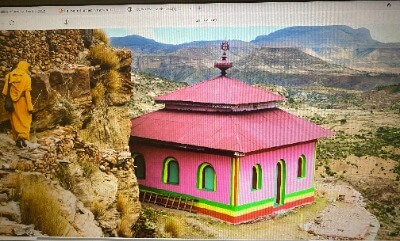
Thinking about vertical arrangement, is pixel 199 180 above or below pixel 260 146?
below

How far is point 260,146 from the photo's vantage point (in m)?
3.23

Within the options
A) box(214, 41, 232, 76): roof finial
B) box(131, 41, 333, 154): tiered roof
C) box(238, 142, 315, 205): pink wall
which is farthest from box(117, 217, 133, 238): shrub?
box(214, 41, 232, 76): roof finial

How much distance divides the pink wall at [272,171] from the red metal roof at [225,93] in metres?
0.36

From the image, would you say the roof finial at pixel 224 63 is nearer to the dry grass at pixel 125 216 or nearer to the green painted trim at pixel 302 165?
the green painted trim at pixel 302 165

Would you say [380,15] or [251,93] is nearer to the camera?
[380,15]

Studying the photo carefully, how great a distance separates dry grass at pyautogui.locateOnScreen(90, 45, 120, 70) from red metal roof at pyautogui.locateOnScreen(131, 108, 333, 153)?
0.61 m

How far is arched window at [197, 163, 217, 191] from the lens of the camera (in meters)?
3.29

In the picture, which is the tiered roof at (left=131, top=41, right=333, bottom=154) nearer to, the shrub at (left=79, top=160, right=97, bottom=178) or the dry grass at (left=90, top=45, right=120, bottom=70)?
the dry grass at (left=90, top=45, right=120, bottom=70)

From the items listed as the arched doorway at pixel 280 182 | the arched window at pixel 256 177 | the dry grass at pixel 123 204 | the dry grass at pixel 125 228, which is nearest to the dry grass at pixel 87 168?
the dry grass at pixel 123 204

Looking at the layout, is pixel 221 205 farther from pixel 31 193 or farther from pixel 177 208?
pixel 31 193

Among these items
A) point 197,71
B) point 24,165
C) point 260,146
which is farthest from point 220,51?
point 24,165

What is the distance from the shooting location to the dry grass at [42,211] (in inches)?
128

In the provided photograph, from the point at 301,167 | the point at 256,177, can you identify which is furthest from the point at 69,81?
the point at 301,167

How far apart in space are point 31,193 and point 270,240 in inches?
61.8
